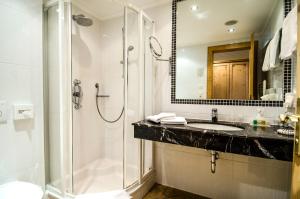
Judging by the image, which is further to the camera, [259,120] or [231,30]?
[231,30]

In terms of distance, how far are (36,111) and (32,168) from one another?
1.63 feet

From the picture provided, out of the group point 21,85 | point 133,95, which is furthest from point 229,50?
point 21,85

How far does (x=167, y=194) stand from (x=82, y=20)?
231 centimetres

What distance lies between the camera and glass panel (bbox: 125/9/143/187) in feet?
5.71

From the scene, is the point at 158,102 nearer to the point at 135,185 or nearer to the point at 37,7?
the point at 135,185

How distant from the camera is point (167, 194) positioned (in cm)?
184

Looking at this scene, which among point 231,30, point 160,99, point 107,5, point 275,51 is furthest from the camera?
point 160,99

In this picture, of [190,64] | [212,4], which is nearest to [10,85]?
[190,64]

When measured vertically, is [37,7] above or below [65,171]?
above

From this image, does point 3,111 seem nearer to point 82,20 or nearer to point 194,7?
point 82,20

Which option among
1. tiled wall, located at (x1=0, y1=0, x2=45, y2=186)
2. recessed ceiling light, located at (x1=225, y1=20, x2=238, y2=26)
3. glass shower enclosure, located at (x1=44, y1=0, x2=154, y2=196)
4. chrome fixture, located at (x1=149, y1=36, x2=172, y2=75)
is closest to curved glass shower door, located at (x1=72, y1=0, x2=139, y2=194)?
glass shower enclosure, located at (x1=44, y1=0, x2=154, y2=196)

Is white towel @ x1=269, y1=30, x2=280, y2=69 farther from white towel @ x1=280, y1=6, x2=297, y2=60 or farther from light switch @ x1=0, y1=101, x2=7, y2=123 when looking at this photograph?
light switch @ x1=0, y1=101, x2=7, y2=123

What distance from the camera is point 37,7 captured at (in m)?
1.42

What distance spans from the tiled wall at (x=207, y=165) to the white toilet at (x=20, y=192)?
4.30 feet
